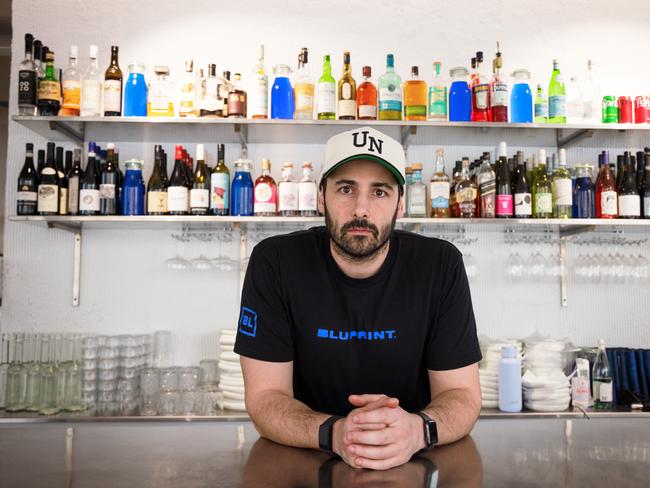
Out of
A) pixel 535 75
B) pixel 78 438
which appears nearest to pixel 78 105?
pixel 78 438

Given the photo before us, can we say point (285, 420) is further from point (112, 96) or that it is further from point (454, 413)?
point (112, 96)

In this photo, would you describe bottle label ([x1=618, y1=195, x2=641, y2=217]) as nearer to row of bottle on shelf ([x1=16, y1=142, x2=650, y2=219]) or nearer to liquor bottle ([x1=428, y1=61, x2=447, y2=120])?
row of bottle on shelf ([x1=16, y1=142, x2=650, y2=219])

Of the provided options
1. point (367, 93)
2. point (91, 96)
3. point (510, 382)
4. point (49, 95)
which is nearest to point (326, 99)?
point (367, 93)

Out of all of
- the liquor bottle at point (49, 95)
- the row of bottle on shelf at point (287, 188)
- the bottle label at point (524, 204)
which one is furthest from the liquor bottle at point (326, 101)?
the liquor bottle at point (49, 95)

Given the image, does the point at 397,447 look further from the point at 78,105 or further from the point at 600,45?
the point at 600,45

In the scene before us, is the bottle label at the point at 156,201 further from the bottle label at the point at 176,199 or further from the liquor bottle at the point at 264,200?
the liquor bottle at the point at 264,200

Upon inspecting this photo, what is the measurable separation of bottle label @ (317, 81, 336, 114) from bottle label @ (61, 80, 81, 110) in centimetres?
96

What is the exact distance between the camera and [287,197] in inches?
91.0

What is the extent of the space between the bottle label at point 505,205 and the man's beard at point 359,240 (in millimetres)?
1137

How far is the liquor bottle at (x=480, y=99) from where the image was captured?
2.36 m

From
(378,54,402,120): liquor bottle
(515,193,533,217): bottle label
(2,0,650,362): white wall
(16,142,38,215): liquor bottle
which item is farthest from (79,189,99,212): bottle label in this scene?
(515,193,533,217): bottle label

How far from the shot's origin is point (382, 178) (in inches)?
51.6

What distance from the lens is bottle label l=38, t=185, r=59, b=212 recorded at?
2.28m

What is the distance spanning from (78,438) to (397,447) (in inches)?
19.2
